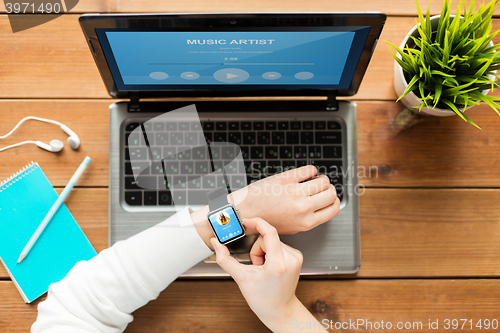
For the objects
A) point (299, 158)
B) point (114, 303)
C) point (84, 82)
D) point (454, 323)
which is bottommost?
point (454, 323)

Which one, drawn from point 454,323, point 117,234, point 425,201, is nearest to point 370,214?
point 425,201

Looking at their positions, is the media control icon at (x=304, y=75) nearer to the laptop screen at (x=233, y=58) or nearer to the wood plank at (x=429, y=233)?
the laptop screen at (x=233, y=58)

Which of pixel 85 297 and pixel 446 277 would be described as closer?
pixel 85 297

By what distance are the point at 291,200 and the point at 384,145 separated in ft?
0.86

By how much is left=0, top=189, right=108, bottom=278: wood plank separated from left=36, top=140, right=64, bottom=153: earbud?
0.29 ft

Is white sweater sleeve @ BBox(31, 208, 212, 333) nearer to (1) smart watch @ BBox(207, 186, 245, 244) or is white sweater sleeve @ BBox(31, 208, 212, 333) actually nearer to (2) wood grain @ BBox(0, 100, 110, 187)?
(1) smart watch @ BBox(207, 186, 245, 244)

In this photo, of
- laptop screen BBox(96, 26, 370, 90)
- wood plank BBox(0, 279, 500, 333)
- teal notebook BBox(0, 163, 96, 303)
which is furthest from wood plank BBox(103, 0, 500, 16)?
wood plank BBox(0, 279, 500, 333)

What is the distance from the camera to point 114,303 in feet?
2.05

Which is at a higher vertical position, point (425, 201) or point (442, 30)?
point (442, 30)

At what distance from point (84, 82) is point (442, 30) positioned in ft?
2.42

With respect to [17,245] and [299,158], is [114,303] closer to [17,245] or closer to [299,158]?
[17,245]

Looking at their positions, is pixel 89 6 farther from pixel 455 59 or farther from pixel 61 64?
pixel 455 59

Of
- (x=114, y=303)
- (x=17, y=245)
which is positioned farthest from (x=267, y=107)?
(x=17, y=245)
